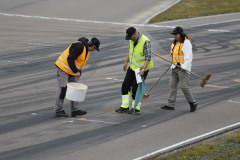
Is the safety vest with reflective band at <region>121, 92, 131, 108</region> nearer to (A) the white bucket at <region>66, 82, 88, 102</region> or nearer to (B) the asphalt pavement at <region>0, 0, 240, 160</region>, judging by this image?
(B) the asphalt pavement at <region>0, 0, 240, 160</region>

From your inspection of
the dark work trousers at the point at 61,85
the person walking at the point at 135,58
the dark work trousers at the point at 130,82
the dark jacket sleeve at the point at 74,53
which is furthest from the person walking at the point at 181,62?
the dark work trousers at the point at 61,85

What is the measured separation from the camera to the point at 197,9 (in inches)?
1175

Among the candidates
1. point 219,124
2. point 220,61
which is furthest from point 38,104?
point 220,61

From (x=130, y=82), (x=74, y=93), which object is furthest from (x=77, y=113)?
(x=130, y=82)

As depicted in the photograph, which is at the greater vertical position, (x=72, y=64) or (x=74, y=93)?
(x=72, y=64)

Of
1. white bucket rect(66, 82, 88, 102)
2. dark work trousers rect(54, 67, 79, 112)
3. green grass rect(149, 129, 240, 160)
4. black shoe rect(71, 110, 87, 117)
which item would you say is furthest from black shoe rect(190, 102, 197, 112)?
dark work trousers rect(54, 67, 79, 112)

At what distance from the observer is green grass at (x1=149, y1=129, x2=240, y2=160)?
830 centimetres

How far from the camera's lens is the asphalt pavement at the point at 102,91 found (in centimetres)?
904

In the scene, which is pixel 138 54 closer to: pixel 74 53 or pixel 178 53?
pixel 178 53

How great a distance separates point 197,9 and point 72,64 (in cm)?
2067

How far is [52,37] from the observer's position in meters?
21.2

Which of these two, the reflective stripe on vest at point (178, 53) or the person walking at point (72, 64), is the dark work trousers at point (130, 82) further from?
the person walking at point (72, 64)

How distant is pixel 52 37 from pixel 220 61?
23.9 ft

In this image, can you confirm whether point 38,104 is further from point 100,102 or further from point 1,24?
point 1,24
